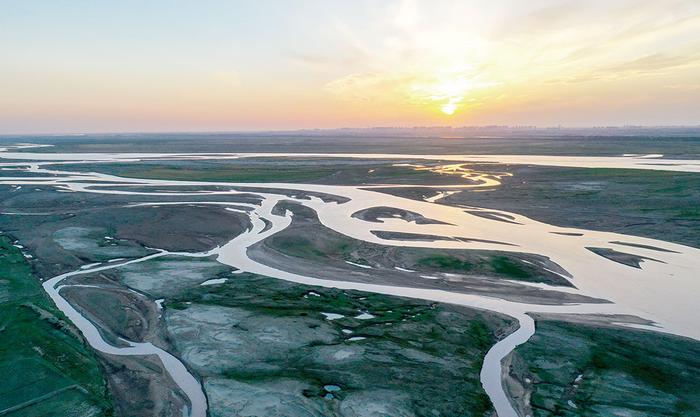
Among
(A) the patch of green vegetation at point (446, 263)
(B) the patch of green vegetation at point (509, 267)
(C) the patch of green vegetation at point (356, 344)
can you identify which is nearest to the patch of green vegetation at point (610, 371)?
(C) the patch of green vegetation at point (356, 344)

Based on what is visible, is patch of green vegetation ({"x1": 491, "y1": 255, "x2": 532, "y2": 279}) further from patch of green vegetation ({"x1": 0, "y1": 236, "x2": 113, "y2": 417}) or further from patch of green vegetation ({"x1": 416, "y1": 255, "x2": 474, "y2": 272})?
patch of green vegetation ({"x1": 0, "y1": 236, "x2": 113, "y2": 417})

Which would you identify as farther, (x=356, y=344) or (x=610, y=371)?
(x=356, y=344)

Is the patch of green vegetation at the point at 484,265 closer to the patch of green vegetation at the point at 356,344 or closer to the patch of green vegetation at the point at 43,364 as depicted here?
the patch of green vegetation at the point at 356,344

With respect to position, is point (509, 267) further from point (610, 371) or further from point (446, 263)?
point (610, 371)

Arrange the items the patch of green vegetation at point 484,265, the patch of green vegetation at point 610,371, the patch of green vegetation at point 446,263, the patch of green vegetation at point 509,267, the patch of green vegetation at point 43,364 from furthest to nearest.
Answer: the patch of green vegetation at point 446,263
the patch of green vegetation at point 484,265
the patch of green vegetation at point 509,267
the patch of green vegetation at point 610,371
the patch of green vegetation at point 43,364

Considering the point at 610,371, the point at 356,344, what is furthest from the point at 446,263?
the point at 610,371

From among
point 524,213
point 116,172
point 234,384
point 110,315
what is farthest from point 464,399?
point 116,172
